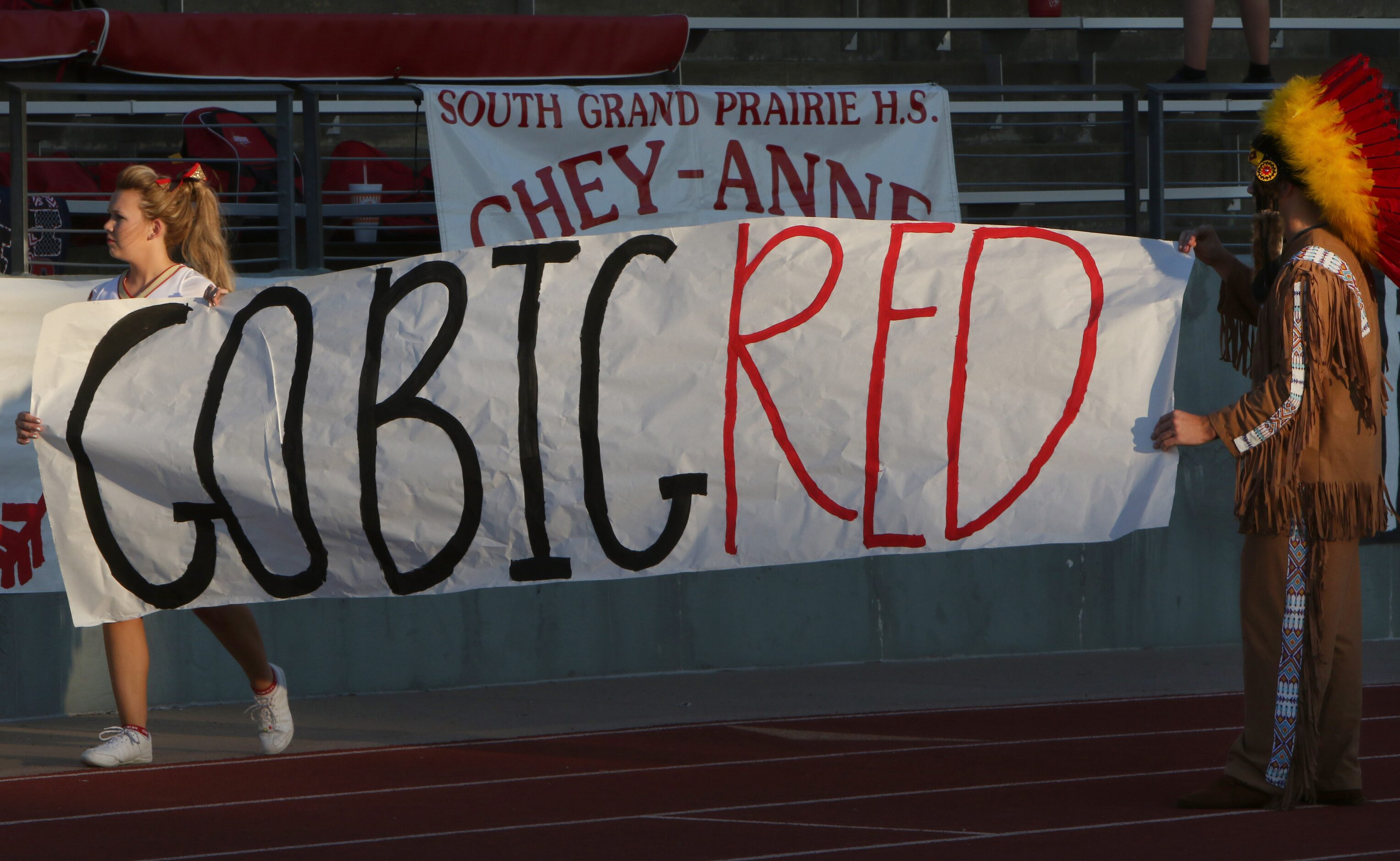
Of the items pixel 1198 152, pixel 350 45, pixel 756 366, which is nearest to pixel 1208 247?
pixel 756 366

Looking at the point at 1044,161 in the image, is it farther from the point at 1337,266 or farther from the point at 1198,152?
the point at 1337,266

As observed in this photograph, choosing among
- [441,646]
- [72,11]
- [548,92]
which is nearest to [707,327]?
[441,646]

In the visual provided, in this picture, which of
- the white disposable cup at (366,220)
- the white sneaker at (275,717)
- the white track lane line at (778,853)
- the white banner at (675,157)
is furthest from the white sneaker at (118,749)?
the white disposable cup at (366,220)

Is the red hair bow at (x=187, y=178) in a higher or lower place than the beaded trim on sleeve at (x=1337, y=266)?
higher

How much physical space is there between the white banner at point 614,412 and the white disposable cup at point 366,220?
3.23 meters

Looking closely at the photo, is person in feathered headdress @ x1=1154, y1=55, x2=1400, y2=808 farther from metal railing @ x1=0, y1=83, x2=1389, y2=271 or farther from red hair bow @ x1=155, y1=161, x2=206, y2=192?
metal railing @ x1=0, y1=83, x2=1389, y2=271

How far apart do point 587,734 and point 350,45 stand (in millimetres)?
4634

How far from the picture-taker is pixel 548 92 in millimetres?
7914

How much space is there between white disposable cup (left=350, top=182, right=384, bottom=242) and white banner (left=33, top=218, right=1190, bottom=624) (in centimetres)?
323

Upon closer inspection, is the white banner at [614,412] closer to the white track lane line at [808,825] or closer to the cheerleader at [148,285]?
the cheerleader at [148,285]

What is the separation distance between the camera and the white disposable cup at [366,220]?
837cm

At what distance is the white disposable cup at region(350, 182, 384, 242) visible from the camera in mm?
8367

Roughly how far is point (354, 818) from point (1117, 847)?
2.02m

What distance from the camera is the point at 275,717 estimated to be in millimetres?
5695
